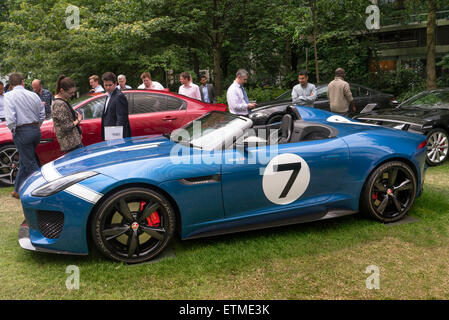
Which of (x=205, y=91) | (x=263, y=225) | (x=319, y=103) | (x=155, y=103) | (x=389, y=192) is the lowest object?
(x=263, y=225)

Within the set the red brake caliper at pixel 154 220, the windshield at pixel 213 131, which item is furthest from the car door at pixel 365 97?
the red brake caliper at pixel 154 220

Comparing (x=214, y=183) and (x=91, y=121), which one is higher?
(x=91, y=121)

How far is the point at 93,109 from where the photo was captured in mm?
6711

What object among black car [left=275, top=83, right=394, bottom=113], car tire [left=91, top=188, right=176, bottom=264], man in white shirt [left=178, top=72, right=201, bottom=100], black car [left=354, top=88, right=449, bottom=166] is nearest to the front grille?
car tire [left=91, top=188, right=176, bottom=264]

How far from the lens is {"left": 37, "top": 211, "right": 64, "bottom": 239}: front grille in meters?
3.52

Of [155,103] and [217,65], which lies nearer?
[155,103]

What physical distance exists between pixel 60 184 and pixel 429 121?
602 centimetres

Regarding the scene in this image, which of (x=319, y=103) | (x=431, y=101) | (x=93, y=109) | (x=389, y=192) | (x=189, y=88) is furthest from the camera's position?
(x=319, y=103)

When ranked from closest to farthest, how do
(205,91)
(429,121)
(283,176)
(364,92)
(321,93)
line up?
(283,176)
(429,121)
(321,93)
(205,91)
(364,92)

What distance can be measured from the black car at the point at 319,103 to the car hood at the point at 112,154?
5653mm

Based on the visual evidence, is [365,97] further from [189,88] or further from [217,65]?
[217,65]

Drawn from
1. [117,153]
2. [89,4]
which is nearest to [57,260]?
[117,153]

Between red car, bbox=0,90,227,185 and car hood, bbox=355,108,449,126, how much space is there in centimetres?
300

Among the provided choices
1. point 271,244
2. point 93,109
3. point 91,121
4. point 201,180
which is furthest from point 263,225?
point 93,109
